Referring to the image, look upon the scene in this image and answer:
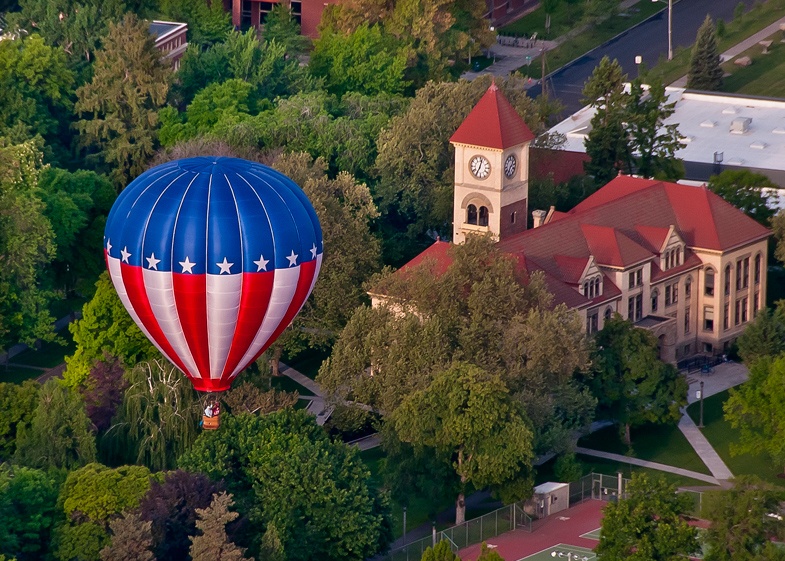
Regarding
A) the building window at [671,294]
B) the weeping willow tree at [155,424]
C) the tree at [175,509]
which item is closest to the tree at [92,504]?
the tree at [175,509]

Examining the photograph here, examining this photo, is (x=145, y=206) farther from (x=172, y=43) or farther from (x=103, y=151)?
(x=172, y=43)

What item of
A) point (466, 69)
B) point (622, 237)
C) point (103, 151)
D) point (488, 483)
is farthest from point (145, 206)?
point (466, 69)

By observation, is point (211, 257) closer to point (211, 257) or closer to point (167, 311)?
point (211, 257)

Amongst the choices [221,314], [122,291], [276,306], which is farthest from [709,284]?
[122,291]

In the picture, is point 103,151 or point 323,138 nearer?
point 323,138

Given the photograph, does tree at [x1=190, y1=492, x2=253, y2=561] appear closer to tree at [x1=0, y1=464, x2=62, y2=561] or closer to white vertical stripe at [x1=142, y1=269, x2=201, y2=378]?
tree at [x1=0, y1=464, x2=62, y2=561]

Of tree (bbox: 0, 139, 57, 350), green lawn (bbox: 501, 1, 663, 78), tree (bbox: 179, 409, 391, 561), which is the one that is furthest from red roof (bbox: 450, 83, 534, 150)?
green lawn (bbox: 501, 1, 663, 78)

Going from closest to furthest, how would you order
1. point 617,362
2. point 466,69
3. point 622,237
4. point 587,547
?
point 587,547
point 617,362
point 622,237
point 466,69
